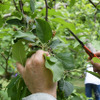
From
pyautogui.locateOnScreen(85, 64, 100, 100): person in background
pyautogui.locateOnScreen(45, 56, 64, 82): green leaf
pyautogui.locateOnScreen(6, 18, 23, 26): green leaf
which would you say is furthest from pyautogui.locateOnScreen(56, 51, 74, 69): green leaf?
pyautogui.locateOnScreen(85, 64, 100, 100): person in background

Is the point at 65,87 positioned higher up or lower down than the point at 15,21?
lower down

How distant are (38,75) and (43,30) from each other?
17 cm

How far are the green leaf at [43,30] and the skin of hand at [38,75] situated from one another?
7cm

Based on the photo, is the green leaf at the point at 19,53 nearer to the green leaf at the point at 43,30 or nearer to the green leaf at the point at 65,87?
the green leaf at the point at 43,30

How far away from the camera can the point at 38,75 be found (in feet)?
1.65

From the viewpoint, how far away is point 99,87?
2.89 meters

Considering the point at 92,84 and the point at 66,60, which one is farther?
the point at 92,84

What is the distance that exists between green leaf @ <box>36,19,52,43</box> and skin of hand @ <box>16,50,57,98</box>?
0.07 meters

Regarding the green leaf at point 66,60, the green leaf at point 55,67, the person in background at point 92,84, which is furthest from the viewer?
the person in background at point 92,84

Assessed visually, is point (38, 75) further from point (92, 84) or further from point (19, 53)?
point (92, 84)

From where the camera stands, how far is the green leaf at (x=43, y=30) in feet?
1.81

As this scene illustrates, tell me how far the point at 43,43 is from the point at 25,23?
12 centimetres

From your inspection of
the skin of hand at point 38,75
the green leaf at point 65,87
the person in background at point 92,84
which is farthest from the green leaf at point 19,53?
the person in background at point 92,84

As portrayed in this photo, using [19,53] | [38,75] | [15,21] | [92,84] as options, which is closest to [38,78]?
[38,75]
